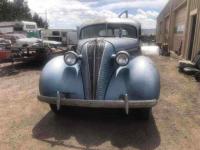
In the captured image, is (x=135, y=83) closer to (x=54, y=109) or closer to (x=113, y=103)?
(x=113, y=103)

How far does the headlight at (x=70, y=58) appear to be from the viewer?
4.73 m

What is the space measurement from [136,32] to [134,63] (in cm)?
178

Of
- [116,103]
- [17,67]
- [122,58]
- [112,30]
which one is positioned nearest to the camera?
[116,103]

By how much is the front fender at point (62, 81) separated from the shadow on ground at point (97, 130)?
64 centimetres

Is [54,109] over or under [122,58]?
under

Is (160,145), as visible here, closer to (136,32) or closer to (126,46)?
(126,46)

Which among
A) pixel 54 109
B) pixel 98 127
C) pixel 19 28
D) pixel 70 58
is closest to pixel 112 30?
pixel 70 58

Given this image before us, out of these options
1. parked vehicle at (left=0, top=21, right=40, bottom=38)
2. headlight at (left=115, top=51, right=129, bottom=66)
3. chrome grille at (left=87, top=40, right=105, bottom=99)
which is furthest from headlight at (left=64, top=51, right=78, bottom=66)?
parked vehicle at (left=0, top=21, right=40, bottom=38)

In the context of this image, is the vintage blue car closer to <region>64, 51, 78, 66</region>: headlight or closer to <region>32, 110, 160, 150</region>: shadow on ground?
<region>64, 51, 78, 66</region>: headlight

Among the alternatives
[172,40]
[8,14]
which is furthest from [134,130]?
[8,14]

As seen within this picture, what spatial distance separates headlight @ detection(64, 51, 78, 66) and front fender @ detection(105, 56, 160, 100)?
2.64 ft

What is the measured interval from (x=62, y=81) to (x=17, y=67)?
7.84 m

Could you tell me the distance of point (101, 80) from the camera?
443 centimetres

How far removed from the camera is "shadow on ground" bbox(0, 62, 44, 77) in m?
10.5
